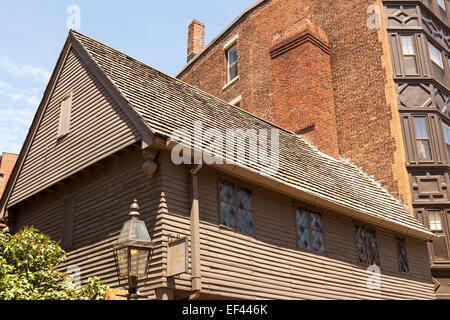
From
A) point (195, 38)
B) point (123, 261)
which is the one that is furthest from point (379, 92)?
point (123, 261)

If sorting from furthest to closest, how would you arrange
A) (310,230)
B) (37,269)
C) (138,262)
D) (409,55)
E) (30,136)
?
(409,55)
(30,136)
(310,230)
(37,269)
(138,262)

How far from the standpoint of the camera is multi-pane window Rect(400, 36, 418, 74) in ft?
70.0

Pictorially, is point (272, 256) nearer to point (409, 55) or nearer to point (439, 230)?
point (439, 230)

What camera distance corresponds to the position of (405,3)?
72.1ft

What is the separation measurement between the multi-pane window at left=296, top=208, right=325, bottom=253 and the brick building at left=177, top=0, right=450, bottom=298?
240 inches

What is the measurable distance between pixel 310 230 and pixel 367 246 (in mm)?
2828

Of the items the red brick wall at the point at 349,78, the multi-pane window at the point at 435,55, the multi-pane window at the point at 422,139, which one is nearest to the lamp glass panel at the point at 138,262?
the red brick wall at the point at 349,78

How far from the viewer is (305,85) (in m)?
22.0

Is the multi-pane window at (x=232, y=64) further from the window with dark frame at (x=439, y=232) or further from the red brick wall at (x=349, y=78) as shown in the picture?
the window with dark frame at (x=439, y=232)

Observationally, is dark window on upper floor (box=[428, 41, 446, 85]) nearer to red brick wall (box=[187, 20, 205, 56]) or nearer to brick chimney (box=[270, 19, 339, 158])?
brick chimney (box=[270, 19, 339, 158])
